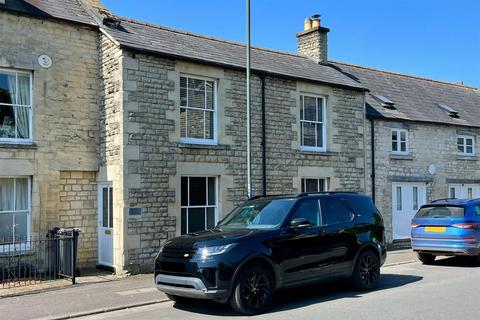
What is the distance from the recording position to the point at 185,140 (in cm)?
1355

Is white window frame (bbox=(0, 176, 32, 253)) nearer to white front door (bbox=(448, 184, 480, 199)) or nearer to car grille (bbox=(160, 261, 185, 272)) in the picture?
car grille (bbox=(160, 261, 185, 272))

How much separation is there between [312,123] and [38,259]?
890 centimetres

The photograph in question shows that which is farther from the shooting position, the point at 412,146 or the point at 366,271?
the point at 412,146

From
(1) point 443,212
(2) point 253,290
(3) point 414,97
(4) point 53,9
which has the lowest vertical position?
(2) point 253,290

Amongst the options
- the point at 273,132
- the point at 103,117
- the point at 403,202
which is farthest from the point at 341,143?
the point at 103,117

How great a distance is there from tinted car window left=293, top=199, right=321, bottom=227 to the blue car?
16.7ft

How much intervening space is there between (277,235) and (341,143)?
916cm

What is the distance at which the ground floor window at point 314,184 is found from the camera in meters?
16.4

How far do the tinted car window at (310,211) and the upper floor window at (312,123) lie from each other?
22.4ft

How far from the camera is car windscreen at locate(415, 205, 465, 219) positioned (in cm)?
1309

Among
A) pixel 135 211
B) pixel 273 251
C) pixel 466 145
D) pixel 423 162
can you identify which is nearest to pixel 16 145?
pixel 135 211

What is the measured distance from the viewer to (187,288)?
26.4ft

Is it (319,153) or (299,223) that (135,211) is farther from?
(319,153)

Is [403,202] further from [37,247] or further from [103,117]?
[37,247]
